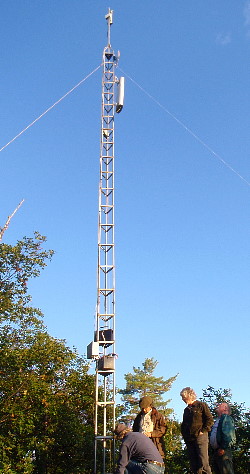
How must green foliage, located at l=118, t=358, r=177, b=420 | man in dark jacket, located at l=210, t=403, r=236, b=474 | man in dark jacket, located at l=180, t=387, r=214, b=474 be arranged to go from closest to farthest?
man in dark jacket, located at l=180, t=387, r=214, b=474 → man in dark jacket, located at l=210, t=403, r=236, b=474 → green foliage, located at l=118, t=358, r=177, b=420

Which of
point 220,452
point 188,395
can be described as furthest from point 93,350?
point 220,452

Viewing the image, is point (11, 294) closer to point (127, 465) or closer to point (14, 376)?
point (14, 376)

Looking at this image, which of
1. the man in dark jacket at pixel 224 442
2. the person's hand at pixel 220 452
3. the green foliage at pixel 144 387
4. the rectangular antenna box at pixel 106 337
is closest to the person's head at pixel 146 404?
the man in dark jacket at pixel 224 442

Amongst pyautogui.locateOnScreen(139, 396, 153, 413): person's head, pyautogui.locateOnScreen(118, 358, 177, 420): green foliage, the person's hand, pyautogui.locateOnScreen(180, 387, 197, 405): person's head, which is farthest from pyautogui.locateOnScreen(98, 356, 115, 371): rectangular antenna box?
pyautogui.locateOnScreen(118, 358, 177, 420): green foliage

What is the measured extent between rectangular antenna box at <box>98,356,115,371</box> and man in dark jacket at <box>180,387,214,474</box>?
14.7ft

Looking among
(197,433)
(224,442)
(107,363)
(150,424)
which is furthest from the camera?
(107,363)

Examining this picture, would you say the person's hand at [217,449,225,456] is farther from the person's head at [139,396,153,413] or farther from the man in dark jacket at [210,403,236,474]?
the person's head at [139,396,153,413]

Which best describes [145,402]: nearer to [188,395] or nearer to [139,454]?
[188,395]

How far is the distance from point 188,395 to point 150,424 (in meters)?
0.80

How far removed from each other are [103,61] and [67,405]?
11773mm

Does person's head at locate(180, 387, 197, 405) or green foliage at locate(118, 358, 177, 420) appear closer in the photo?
person's head at locate(180, 387, 197, 405)

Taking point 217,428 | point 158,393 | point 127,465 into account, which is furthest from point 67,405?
point 158,393

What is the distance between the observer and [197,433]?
6.28m

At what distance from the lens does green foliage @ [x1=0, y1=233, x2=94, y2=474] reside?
13219mm
